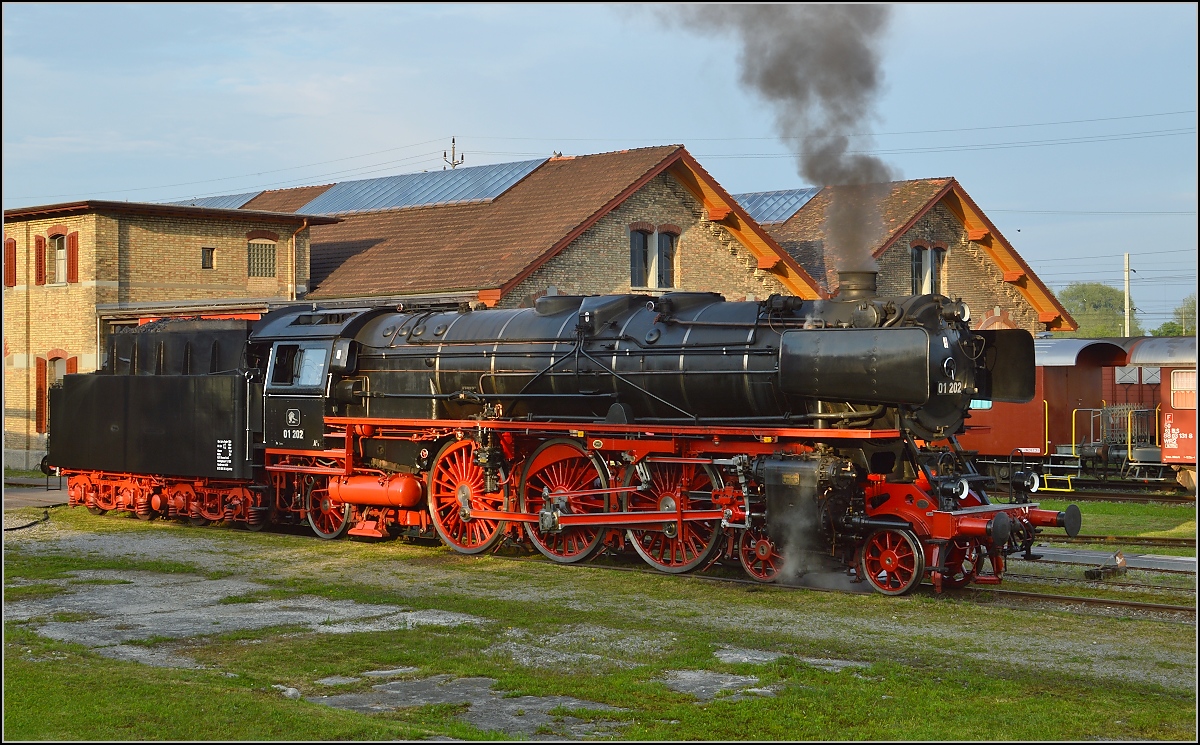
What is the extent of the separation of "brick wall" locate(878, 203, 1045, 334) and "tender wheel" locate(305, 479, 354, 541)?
66.8 feet

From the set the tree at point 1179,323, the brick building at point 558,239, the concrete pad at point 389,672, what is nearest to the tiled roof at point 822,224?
the brick building at point 558,239

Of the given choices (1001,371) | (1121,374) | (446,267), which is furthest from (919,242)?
(1001,371)

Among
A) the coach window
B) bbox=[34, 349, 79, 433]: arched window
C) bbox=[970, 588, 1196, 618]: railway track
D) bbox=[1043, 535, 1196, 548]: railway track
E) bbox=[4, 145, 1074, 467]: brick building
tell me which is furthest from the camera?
bbox=[34, 349, 79, 433]: arched window

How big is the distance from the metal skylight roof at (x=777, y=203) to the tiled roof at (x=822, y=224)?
46 cm

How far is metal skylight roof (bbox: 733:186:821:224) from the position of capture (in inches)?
1489

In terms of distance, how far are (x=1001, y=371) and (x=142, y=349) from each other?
14.3 m

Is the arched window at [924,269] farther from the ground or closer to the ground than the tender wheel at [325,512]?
farther from the ground

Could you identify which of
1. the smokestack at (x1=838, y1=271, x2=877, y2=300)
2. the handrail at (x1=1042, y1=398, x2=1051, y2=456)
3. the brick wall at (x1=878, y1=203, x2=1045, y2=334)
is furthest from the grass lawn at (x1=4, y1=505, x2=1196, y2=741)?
the brick wall at (x1=878, y1=203, x2=1045, y2=334)

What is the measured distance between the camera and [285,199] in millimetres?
39312

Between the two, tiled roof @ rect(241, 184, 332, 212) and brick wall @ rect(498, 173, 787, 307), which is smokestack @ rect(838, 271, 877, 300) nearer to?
brick wall @ rect(498, 173, 787, 307)

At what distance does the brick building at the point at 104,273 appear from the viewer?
2953 centimetres

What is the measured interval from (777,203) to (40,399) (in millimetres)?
22125

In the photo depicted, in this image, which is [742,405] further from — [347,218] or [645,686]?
[347,218]

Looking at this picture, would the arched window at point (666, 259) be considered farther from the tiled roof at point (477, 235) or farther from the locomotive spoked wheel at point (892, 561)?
the locomotive spoked wheel at point (892, 561)
